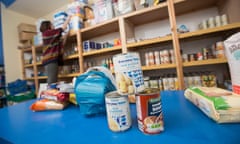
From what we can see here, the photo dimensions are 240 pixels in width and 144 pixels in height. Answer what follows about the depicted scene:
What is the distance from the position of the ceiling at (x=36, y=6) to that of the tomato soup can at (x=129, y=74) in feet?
8.75

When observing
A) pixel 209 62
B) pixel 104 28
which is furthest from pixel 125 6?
pixel 209 62

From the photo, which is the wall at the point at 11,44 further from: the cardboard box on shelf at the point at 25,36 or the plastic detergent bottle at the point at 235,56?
the plastic detergent bottle at the point at 235,56

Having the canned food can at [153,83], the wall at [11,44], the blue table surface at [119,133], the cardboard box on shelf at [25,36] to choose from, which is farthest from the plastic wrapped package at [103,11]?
the wall at [11,44]

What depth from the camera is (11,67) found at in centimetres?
266

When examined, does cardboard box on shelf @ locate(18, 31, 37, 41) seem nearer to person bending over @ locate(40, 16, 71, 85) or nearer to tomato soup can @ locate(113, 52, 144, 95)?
person bending over @ locate(40, 16, 71, 85)

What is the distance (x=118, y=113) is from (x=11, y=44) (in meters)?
3.24

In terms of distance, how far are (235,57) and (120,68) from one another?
0.35 metres

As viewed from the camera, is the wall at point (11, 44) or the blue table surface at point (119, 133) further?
the wall at point (11, 44)

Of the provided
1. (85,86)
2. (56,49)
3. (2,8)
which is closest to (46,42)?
(56,49)

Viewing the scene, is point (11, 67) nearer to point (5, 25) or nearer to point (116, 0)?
point (5, 25)

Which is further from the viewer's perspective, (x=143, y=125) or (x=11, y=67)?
(x=11, y=67)

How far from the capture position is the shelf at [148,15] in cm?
144

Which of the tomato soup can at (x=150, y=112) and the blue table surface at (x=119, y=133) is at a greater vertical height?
the tomato soup can at (x=150, y=112)

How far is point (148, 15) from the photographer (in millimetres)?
1606
